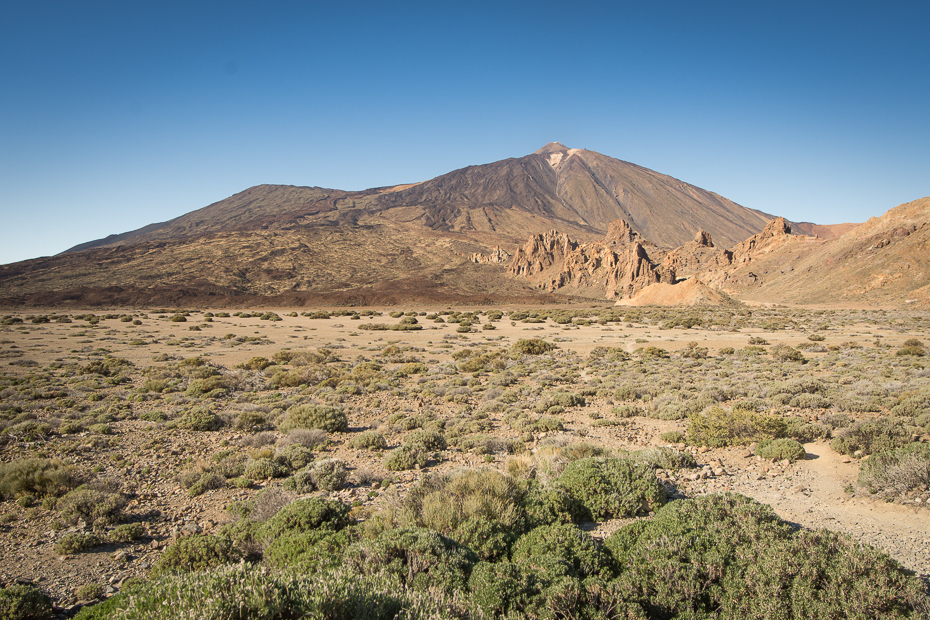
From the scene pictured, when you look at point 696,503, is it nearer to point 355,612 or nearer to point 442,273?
point 355,612

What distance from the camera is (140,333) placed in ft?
108

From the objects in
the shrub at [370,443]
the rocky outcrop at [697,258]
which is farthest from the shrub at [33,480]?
the rocky outcrop at [697,258]

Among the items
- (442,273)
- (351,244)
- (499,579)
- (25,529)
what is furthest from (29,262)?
(499,579)

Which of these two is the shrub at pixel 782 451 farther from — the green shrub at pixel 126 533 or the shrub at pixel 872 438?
the green shrub at pixel 126 533

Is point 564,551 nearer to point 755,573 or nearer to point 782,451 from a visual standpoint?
point 755,573

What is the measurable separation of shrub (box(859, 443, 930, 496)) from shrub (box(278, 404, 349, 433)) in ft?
31.3

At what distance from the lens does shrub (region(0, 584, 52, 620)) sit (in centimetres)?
357

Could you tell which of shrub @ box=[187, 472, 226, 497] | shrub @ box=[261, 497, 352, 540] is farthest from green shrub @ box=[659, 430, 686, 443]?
shrub @ box=[187, 472, 226, 497]

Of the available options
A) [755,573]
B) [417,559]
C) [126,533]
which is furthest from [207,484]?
[755,573]

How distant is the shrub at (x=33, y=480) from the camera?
636 cm

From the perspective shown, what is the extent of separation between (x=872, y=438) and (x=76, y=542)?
448 inches

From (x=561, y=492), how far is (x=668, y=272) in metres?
81.6

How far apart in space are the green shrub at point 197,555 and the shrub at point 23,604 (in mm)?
797

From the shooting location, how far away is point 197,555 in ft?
14.2
